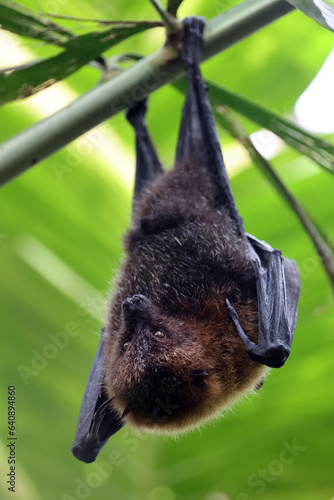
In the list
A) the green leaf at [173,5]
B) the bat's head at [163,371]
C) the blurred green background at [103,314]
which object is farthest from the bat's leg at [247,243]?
the blurred green background at [103,314]

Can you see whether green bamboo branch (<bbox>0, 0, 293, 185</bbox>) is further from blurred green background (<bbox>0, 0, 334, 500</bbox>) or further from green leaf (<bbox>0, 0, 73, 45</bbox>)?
blurred green background (<bbox>0, 0, 334, 500</bbox>)

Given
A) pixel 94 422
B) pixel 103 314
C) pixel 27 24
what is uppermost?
pixel 27 24

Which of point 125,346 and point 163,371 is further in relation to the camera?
point 125,346

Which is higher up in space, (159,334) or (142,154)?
(142,154)

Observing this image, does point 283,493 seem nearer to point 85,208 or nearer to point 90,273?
point 90,273

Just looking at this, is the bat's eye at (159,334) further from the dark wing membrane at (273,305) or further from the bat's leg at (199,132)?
the bat's leg at (199,132)

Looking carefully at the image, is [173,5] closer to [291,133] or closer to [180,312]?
[291,133]

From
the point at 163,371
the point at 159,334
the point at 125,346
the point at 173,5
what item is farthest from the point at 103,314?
the point at 173,5
